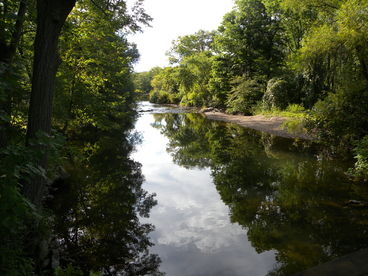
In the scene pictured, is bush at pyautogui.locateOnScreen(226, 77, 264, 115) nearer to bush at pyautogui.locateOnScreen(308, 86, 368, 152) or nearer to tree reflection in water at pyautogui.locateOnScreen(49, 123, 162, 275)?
bush at pyautogui.locateOnScreen(308, 86, 368, 152)

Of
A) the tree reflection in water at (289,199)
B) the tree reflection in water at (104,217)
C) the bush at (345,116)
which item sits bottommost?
the tree reflection in water at (104,217)

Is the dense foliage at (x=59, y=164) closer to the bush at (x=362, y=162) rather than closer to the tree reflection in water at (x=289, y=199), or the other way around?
the tree reflection in water at (x=289, y=199)

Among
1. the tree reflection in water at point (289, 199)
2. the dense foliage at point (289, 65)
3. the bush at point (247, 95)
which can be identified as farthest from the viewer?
the bush at point (247, 95)

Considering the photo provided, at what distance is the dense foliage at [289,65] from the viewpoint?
33.7 feet

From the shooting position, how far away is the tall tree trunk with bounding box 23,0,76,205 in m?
3.27

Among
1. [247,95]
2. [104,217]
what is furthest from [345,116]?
[247,95]

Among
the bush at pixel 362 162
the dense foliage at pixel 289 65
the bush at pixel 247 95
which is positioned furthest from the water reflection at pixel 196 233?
the bush at pixel 247 95

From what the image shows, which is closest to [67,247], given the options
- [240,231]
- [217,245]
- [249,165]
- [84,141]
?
[217,245]

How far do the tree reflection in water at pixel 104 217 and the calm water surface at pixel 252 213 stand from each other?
397 mm

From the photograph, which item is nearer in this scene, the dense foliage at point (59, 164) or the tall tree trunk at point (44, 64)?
the dense foliage at point (59, 164)

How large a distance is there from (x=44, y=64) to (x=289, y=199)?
6.40m

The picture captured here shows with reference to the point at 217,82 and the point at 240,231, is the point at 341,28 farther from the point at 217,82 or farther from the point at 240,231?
the point at 217,82

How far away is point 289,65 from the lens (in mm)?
27031

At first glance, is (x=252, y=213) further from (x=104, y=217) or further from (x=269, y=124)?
(x=269, y=124)
